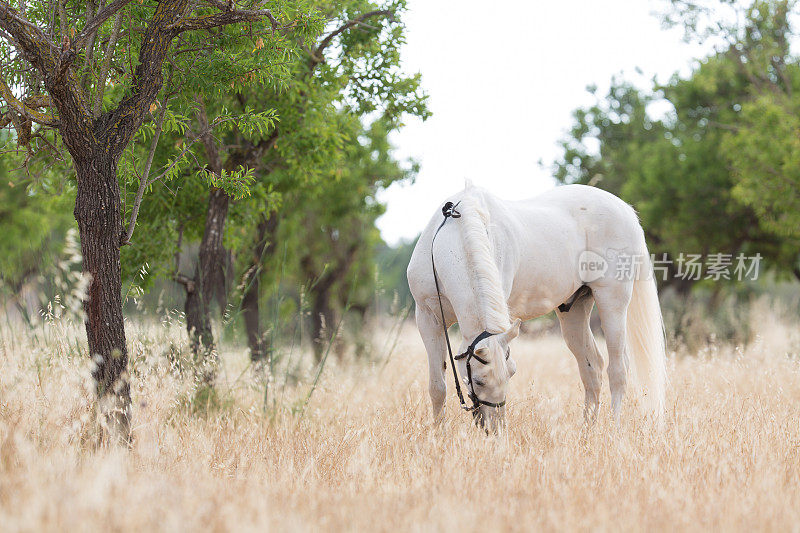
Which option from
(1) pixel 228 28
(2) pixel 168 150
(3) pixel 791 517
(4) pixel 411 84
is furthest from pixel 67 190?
(3) pixel 791 517

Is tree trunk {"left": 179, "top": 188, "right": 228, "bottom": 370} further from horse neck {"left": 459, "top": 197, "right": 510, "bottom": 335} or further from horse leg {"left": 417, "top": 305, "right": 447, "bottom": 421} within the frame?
horse neck {"left": 459, "top": 197, "right": 510, "bottom": 335}

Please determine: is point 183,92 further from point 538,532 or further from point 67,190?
point 538,532

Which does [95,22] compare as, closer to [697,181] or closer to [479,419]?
[479,419]

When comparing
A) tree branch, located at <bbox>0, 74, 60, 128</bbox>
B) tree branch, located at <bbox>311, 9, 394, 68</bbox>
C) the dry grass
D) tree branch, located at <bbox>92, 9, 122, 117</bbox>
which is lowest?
the dry grass

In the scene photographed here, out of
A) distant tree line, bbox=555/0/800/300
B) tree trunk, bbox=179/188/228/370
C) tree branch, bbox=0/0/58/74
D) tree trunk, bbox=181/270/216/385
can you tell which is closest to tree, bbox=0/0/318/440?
tree branch, bbox=0/0/58/74

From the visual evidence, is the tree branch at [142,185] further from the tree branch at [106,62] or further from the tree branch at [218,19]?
the tree branch at [218,19]

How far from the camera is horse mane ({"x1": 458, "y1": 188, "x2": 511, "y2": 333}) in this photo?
3.80 meters

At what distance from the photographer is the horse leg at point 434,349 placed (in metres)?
4.54

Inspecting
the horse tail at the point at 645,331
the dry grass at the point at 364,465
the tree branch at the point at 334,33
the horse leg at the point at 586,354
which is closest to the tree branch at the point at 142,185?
the dry grass at the point at 364,465

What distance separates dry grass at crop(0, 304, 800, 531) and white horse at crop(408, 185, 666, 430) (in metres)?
0.37

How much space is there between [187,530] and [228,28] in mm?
3338

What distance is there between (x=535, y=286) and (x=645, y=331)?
4.82 feet

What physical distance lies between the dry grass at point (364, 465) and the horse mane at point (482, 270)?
707 millimetres

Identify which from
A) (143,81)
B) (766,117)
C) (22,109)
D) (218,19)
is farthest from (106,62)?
(766,117)
